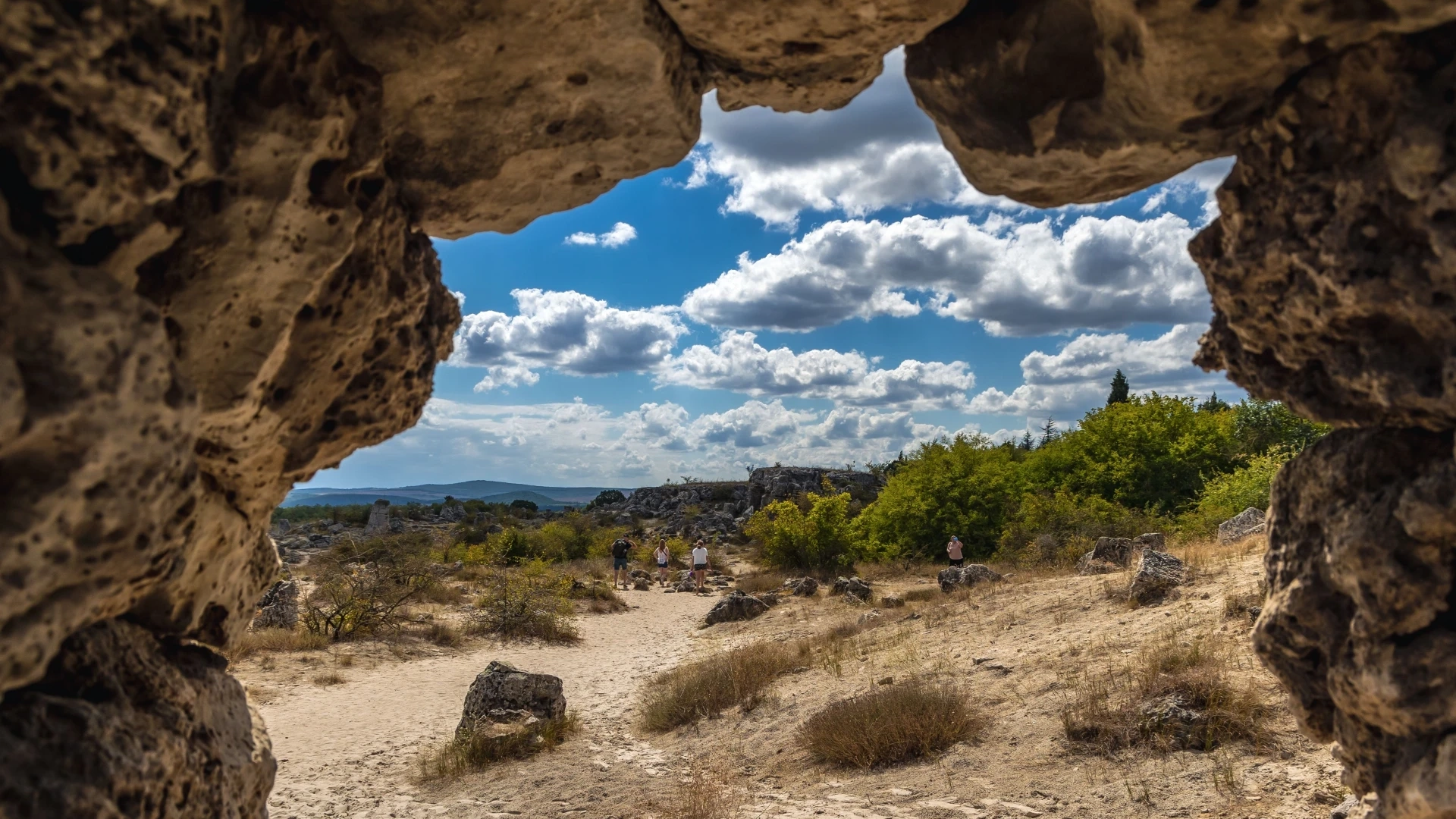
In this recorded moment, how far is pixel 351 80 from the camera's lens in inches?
128

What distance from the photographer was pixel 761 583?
81.7 ft

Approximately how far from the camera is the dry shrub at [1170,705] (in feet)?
21.6

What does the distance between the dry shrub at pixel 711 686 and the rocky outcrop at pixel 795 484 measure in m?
35.1

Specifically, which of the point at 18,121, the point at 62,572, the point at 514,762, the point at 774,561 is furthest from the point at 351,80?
the point at 774,561

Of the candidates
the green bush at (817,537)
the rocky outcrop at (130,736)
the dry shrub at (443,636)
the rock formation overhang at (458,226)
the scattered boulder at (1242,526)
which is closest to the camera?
the rock formation overhang at (458,226)

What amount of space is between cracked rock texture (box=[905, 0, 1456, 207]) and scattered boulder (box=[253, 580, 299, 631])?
53.3ft

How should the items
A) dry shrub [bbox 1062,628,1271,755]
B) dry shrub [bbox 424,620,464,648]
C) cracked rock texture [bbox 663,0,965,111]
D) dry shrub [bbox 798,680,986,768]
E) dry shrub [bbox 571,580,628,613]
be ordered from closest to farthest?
cracked rock texture [bbox 663,0,965,111]
dry shrub [bbox 1062,628,1271,755]
dry shrub [bbox 798,680,986,768]
dry shrub [bbox 424,620,464,648]
dry shrub [bbox 571,580,628,613]

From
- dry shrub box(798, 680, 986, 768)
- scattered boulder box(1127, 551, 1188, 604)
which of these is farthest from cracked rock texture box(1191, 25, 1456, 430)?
scattered boulder box(1127, 551, 1188, 604)

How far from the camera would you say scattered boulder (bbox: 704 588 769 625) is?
18891 millimetres

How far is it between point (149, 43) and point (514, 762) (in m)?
8.07

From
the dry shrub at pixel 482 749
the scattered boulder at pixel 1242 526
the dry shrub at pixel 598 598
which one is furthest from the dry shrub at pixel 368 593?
the scattered boulder at pixel 1242 526

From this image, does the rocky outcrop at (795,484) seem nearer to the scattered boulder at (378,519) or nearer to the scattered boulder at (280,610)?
the scattered boulder at (378,519)

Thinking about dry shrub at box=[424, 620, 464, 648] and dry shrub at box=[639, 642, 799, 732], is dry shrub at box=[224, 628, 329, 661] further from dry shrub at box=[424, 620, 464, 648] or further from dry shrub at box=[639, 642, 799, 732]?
dry shrub at box=[639, 642, 799, 732]

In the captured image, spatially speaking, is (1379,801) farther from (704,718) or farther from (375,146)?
(704,718)
